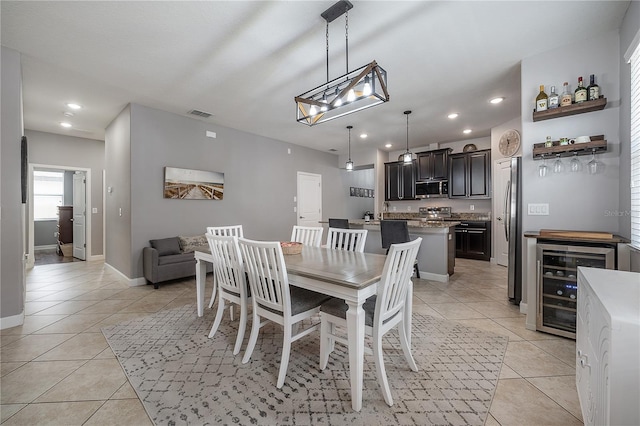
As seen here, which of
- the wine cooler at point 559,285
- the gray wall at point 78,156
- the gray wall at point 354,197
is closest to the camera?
the wine cooler at point 559,285

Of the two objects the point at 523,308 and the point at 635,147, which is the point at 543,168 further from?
the point at 523,308

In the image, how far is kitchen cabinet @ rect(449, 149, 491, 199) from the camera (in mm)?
5559

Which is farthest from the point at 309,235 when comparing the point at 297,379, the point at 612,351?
the point at 612,351

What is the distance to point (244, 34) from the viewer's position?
93.0 inches

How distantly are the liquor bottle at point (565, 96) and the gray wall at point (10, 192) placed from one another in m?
5.19

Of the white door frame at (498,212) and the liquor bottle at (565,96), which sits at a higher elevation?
the liquor bottle at (565,96)

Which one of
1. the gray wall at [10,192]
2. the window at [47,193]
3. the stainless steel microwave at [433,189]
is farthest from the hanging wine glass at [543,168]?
the window at [47,193]

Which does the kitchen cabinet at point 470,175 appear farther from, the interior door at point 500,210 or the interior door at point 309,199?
the interior door at point 309,199

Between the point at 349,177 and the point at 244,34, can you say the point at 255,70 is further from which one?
the point at 349,177

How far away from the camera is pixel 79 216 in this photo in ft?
20.2

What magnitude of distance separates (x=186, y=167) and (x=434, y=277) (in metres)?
4.38

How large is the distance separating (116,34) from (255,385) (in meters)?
3.07

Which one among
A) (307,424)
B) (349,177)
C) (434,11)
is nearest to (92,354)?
(307,424)

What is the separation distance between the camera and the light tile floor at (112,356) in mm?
1519
